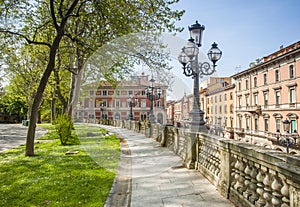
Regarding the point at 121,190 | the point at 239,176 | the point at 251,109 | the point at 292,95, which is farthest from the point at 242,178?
the point at 251,109

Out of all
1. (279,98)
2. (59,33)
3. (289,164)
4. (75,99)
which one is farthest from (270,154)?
(279,98)

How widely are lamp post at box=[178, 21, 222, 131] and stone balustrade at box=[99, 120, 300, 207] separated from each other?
611mm

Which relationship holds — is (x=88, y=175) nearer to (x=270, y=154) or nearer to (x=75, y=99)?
(x=270, y=154)

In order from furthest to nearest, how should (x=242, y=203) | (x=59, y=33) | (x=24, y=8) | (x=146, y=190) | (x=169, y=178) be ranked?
(x=24, y=8) < (x=59, y=33) < (x=169, y=178) < (x=146, y=190) < (x=242, y=203)

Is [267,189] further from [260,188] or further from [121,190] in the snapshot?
[121,190]

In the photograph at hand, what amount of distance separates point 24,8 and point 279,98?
28.4 m

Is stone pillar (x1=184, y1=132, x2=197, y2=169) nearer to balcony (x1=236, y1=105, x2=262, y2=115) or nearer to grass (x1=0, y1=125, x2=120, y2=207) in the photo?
grass (x1=0, y1=125, x2=120, y2=207)

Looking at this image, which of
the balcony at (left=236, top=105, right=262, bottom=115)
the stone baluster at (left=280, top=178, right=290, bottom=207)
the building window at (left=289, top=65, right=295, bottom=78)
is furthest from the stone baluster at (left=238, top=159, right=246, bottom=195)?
the balcony at (left=236, top=105, right=262, bottom=115)

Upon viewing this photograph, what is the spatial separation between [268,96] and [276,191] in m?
30.6

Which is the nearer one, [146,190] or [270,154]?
[270,154]

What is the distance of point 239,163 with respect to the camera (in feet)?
10.7

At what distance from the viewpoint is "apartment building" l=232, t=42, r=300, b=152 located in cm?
2370

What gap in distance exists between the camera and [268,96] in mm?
29109

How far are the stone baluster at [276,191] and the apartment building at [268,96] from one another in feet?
68.3
